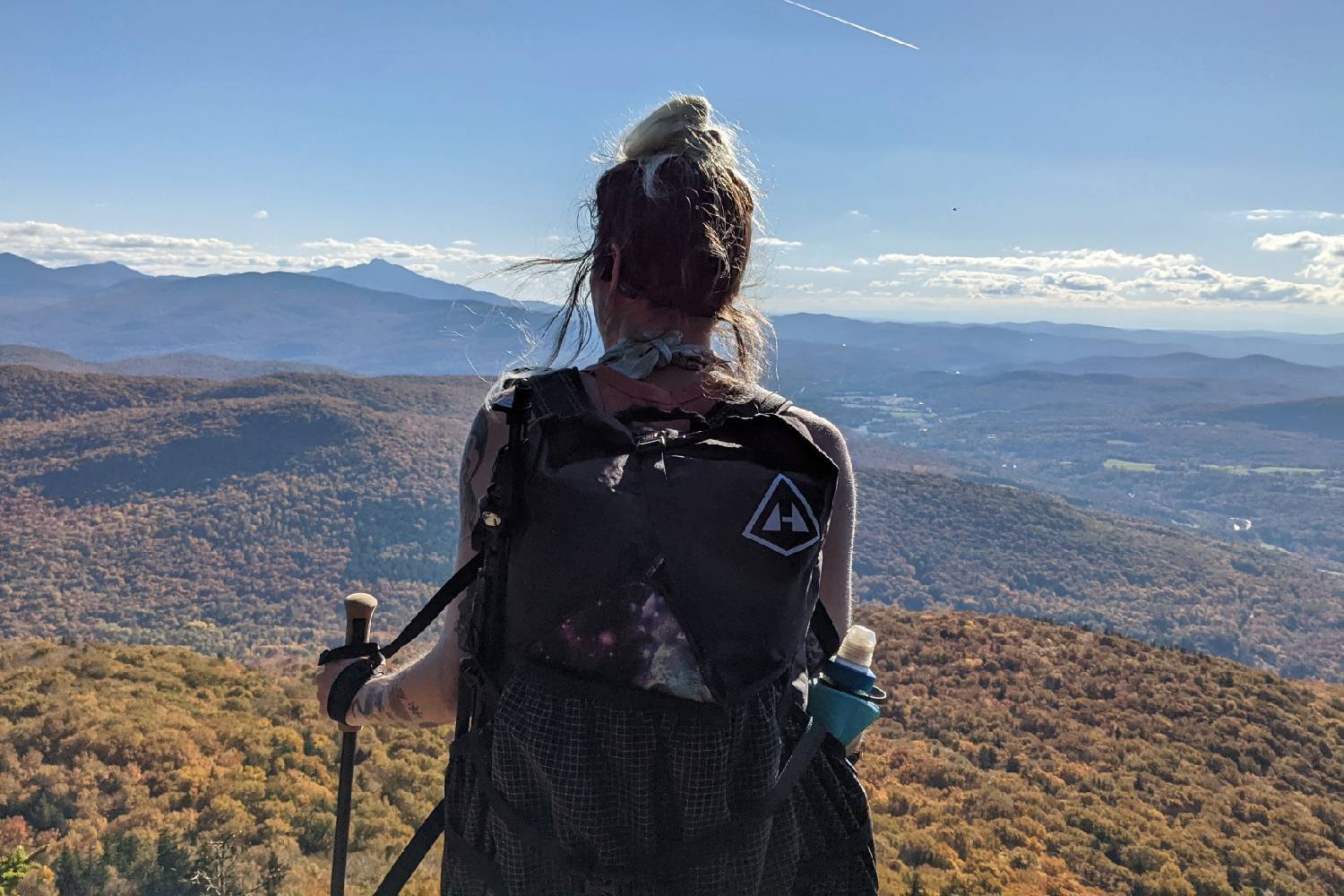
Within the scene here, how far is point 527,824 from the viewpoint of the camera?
1240mm

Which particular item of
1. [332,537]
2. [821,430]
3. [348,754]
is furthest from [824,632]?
[332,537]

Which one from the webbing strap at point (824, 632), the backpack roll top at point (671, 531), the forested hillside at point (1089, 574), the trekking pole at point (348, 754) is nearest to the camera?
the backpack roll top at point (671, 531)

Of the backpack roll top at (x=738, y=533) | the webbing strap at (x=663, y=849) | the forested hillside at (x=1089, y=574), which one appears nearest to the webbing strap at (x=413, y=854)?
the webbing strap at (x=663, y=849)

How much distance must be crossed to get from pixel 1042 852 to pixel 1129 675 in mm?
8184

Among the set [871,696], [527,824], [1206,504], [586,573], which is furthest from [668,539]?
[1206,504]

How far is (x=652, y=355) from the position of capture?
4.37 ft

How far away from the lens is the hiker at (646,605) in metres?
1.18

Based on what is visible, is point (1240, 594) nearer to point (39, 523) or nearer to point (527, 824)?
point (527, 824)

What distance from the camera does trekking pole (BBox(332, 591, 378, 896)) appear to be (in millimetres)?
1850

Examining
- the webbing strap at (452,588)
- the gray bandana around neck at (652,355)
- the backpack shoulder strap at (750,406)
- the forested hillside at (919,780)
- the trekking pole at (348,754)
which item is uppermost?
the gray bandana around neck at (652,355)

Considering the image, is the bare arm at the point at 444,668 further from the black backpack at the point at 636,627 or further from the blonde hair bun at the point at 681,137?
the blonde hair bun at the point at 681,137

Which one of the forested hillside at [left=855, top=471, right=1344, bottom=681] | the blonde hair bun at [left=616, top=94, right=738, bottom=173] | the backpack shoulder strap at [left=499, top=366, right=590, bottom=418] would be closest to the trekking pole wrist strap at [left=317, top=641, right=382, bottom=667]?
the backpack shoulder strap at [left=499, top=366, right=590, bottom=418]

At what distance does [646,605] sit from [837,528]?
0.44 meters

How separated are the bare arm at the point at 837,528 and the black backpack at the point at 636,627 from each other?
168 mm
